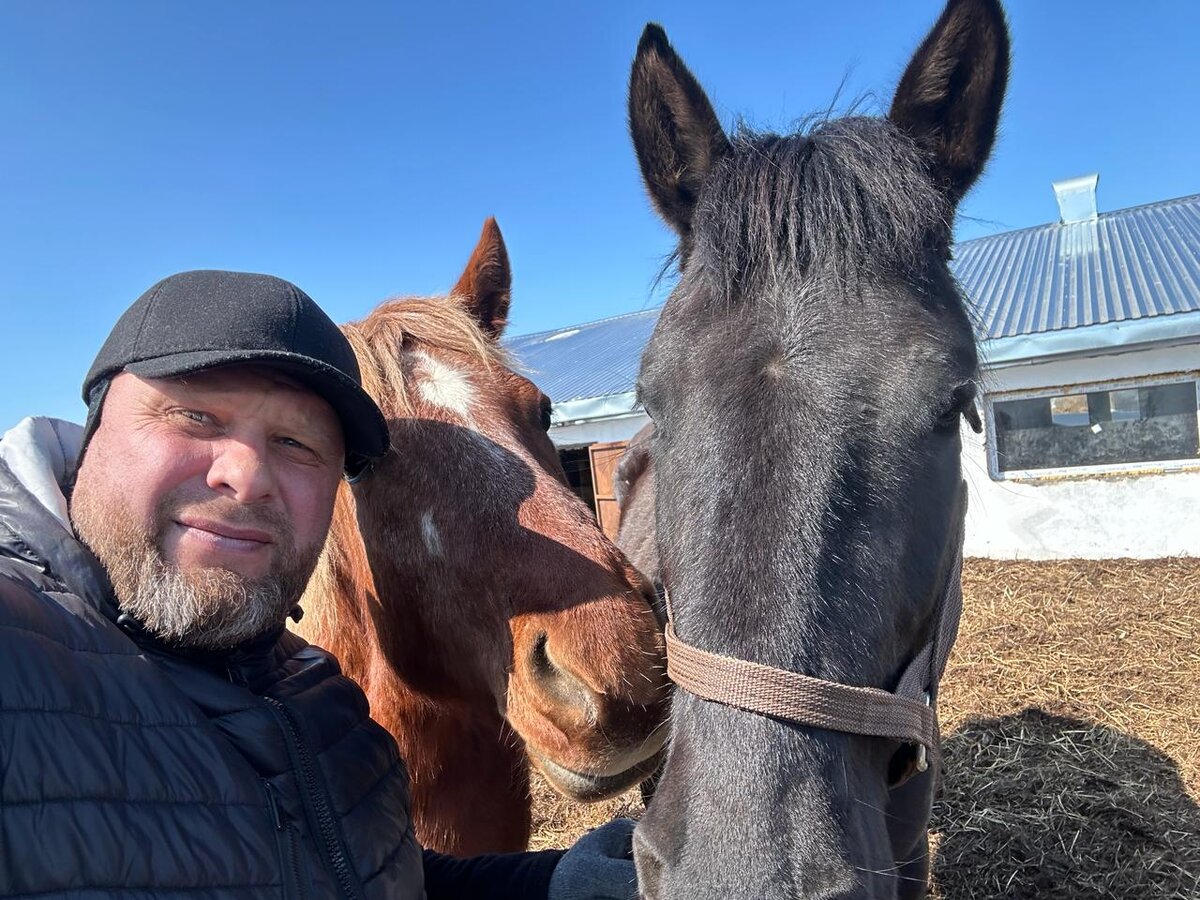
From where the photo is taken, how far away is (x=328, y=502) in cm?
175

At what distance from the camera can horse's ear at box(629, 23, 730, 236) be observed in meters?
2.10

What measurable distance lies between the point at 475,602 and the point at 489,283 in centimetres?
150

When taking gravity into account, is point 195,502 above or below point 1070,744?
above

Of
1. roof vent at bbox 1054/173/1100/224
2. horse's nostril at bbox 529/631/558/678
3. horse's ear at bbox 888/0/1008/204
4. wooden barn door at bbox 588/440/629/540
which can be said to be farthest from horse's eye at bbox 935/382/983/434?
roof vent at bbox 1054/173/1100/224

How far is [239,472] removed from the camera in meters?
1.50

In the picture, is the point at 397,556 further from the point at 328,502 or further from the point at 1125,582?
the point at 1125,582

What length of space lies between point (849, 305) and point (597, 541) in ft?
3.14

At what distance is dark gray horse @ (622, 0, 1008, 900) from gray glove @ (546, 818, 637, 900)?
55 centimetres

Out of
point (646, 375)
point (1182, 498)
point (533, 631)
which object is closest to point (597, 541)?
point (533, 631)

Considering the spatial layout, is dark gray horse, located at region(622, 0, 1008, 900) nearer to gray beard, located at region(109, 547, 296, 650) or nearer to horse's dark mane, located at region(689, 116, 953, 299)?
horse's dark mane, located at region(689, 116, 953, 299)

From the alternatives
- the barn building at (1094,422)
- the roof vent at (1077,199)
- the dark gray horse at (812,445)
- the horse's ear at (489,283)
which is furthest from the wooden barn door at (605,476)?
the roof vent at (1077,199)

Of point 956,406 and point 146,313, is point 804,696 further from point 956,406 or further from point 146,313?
point 146,313

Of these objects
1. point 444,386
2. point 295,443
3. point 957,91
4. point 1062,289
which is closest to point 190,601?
point 295,443

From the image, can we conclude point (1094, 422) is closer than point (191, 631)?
No
